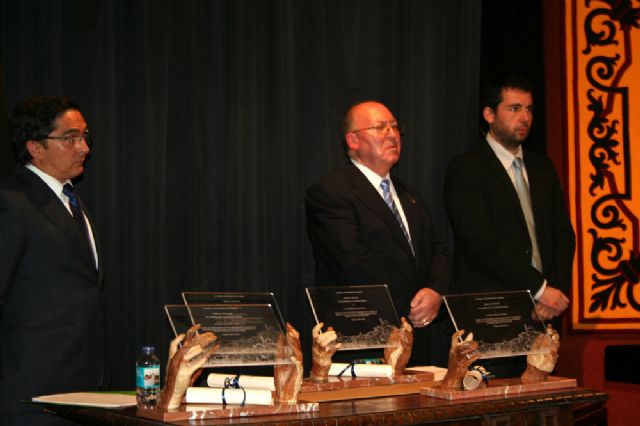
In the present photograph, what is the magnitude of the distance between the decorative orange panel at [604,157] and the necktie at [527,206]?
68 centimetres

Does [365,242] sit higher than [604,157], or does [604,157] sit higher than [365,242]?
[604,157]

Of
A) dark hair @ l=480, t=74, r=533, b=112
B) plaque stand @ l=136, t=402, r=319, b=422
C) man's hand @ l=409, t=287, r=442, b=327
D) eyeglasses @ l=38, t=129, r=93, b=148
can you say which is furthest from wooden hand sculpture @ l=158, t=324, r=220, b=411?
dark hair @ l=480, t=74, r=533, b=112

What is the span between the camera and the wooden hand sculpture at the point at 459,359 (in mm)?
2762

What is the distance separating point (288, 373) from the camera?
8.24 ft

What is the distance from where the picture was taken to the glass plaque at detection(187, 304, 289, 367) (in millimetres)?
2502

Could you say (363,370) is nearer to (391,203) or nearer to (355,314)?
(355,314)

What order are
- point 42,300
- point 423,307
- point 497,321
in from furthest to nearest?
1. point 423,307
2. point 42,300
3. point 497,321

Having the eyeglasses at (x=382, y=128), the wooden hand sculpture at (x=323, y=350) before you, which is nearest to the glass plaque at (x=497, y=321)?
the wooden hand sculpture at (x=323, y=350)

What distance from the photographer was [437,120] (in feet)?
16.6

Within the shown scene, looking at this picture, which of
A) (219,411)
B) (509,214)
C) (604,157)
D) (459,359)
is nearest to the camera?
(219,411)

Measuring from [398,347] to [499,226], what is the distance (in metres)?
1.36

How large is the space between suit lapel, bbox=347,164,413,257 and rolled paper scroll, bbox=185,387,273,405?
65.3 inches

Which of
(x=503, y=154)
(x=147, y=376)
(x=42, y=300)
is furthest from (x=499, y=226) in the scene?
(x=147, y=376)

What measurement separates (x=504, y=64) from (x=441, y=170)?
678 millimetres
